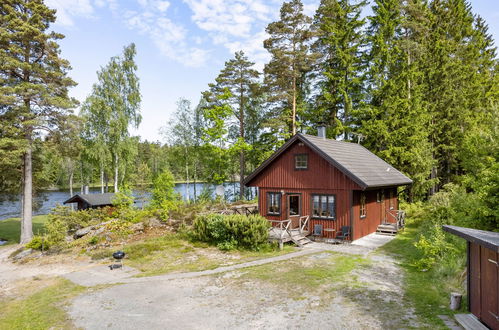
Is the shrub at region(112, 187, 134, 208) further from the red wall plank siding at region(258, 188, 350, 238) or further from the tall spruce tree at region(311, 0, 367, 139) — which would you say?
the tall spruce tree at region(311, 0, 367, 139)

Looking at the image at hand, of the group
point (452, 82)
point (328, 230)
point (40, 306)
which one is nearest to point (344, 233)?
point (328, 230)

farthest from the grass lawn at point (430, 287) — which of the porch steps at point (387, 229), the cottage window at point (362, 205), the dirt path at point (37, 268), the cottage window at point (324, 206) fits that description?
the dirt path at point (37, 268)

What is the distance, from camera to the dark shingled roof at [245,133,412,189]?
15984mm

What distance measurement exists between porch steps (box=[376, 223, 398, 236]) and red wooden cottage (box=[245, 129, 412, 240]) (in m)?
0.34

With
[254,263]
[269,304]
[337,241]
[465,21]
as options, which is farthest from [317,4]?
[269,304]

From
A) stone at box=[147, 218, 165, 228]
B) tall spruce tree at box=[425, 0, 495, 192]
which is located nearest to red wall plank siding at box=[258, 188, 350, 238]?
stone at box=[147, 218, 165, 228]

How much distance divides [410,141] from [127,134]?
2723 cm

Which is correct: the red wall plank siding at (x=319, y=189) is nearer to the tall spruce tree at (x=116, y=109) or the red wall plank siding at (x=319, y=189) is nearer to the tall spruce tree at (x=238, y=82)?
the tall spruce tree at (x=238, y=82)

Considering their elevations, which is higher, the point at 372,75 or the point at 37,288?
the point at 372,75

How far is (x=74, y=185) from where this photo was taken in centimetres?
6844

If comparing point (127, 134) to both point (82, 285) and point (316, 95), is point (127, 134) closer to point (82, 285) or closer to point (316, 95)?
point (316, 95)

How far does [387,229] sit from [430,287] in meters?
9.45

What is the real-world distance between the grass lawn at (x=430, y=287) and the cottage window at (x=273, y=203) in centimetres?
699

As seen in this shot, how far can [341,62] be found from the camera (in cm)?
2933
